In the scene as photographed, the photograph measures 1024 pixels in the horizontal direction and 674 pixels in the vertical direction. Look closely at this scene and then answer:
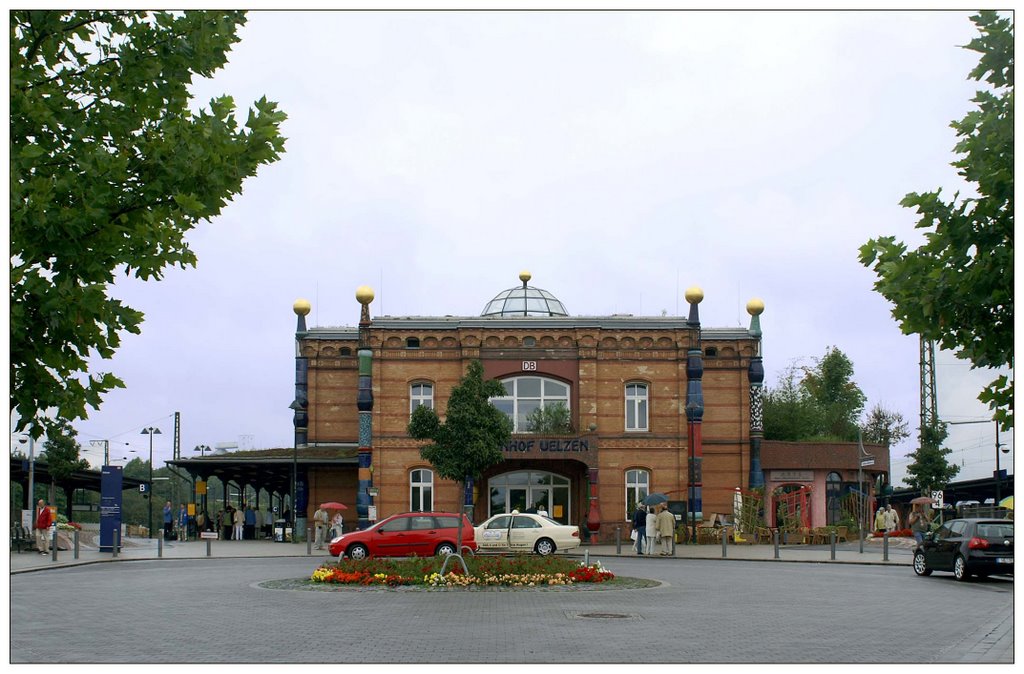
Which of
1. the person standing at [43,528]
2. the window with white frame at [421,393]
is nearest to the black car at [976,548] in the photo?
the person standing at [43,528]

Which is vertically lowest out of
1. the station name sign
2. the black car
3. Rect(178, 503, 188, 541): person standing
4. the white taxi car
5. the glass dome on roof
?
Rect(178, 503, 188, 541): person standing

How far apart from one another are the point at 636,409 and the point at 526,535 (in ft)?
43.7

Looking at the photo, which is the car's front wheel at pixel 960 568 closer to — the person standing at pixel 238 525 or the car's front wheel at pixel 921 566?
the car's front wheel at pixel 921 566

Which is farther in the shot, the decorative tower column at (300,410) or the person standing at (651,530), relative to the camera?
the decorative tower column at (300,410)

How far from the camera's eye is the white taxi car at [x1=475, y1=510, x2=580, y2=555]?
111 feet

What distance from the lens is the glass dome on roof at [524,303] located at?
54000mm

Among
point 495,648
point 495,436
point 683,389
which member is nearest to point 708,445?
point 683,389

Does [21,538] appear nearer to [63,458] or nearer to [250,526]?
[63,458]

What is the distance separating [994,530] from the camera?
23703 mm

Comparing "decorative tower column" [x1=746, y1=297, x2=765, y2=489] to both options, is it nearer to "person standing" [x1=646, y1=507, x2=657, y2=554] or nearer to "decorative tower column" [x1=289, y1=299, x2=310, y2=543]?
"person standing" [x1=646, y1=507, x2=657, y2=554]

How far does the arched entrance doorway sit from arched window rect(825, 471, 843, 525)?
1114 cm

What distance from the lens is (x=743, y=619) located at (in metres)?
16.2

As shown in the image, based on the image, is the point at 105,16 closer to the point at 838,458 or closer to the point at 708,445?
the point at 708,445

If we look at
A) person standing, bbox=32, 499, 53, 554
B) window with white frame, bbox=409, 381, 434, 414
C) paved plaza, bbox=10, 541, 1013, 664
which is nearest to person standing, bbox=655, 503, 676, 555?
paved plaza, bbox=10, 541, 1013, 664
